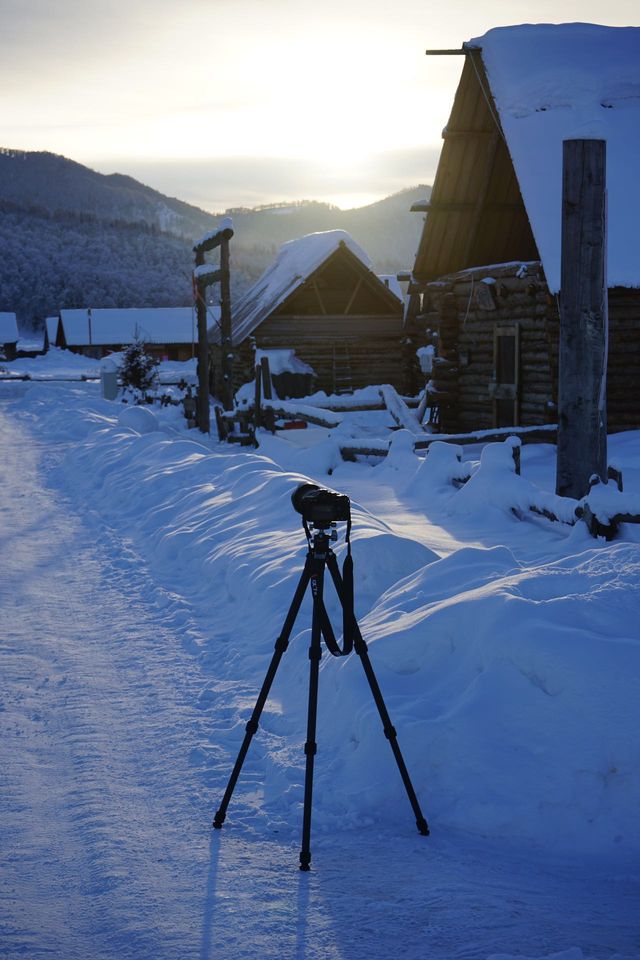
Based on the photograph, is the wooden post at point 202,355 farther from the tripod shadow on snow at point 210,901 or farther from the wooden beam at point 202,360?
the tripod shadow on snow at point 210,901

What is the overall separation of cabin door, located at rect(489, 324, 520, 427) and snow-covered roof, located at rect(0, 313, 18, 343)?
75710mm

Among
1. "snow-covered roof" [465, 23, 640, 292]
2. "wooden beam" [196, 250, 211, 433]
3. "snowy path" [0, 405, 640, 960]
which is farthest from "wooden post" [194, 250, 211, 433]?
"snowy path" [0, 405, 640, 960]

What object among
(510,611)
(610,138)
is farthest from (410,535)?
(610,138)

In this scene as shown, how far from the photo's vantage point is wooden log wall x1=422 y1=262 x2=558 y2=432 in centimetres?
1608

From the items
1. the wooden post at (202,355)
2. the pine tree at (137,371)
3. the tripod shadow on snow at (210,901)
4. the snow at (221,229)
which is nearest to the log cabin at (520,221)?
the snow at (221,229)

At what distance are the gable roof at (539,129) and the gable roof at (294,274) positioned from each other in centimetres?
1166

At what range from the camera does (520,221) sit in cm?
1839

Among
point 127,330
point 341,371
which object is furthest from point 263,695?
point 127,330

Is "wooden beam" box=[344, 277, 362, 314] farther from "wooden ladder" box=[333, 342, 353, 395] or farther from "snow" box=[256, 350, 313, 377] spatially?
"snow" box=[256, 350, 313, 377]

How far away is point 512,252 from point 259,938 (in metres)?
16.9

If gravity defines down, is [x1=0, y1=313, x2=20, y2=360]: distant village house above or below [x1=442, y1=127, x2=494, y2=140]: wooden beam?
below

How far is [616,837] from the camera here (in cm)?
416

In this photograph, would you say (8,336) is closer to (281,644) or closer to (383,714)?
(281,644)

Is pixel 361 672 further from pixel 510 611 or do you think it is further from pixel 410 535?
pixel 410 535
